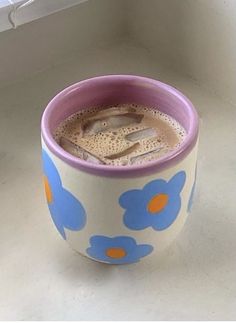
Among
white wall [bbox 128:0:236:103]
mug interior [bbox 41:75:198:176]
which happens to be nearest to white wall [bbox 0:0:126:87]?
white wall [bbox 128:0:236:103]

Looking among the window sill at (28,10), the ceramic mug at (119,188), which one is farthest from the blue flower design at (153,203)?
the window sill at (28,10)

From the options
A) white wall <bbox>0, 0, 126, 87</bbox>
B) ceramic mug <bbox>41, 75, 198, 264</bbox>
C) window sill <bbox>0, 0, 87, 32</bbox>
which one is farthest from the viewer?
white wall <bbox>0, 0, 126, 87</bbox>

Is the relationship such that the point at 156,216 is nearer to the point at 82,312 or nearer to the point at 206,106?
the point at 82,312

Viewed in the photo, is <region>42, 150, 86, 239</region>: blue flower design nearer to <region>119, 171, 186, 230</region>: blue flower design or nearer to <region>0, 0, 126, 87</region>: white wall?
<region>119, 171, 186, 230</region>: blue flower design

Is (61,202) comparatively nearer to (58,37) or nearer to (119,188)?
(119,188)

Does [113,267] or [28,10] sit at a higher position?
[28,10]

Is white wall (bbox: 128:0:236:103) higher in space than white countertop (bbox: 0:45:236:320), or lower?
higher

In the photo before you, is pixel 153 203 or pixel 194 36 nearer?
pixel 153 203

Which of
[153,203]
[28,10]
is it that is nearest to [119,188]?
[153,203]
